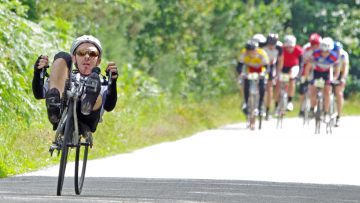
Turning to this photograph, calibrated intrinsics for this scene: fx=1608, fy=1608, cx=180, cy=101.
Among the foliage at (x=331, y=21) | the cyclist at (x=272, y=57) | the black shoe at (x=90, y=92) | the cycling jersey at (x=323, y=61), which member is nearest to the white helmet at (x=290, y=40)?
the cyclist at (x=272, y=57)

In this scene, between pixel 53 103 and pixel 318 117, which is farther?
pixel 318 117

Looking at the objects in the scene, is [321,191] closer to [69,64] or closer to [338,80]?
[69,64]

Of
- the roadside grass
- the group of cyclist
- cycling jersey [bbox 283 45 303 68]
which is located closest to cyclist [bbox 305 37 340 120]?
the group of cyclist

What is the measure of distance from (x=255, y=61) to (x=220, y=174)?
43.6 ft

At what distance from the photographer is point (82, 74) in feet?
45.0

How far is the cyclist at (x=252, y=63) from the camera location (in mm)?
30719

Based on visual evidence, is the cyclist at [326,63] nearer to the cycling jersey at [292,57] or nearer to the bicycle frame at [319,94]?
the bicycle frame at [319,94]

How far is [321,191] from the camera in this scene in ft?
49.6

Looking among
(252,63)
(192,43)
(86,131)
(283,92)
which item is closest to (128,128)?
(252,63)

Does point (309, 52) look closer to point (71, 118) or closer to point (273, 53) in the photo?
point (273, 53)

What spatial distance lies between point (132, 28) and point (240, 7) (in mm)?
7023

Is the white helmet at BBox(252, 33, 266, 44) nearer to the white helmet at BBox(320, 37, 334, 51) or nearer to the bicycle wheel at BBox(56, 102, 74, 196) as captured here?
the white helmet at BBox(320, 37, 334, 51)

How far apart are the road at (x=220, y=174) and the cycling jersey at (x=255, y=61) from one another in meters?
3.64

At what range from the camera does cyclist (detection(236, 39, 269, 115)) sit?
101 ft
